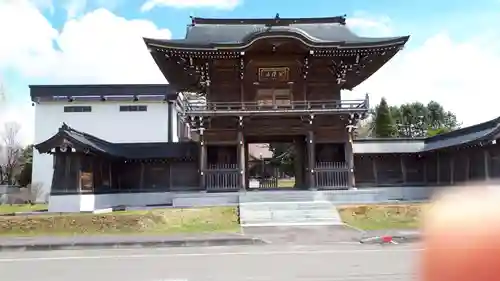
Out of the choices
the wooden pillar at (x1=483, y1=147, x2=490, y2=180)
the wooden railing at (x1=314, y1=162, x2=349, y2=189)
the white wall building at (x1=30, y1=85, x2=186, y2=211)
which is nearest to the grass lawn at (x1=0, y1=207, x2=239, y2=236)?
the wooden railing at (x1=314, y1=162, x2=349, y2=189)

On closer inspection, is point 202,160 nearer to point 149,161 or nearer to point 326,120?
point 149,161

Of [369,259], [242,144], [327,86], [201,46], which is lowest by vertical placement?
[369,259]

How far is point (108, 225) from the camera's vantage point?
20000 millimetres

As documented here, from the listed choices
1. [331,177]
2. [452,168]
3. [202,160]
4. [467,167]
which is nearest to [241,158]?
[202,160]

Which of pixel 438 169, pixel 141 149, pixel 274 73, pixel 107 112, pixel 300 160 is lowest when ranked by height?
pixel 438 169

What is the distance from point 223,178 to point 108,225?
28.4 feet

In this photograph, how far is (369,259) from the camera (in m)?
12.2

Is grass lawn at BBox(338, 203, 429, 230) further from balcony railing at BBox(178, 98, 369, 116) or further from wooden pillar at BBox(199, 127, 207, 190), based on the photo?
wooden pillar at BBox(199, 127, 207, 190)

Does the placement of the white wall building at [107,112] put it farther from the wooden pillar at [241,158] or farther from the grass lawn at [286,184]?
the wooden pillar at [241,158]

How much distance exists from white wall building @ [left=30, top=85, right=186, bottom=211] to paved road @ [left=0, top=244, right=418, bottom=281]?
28689 millimetres

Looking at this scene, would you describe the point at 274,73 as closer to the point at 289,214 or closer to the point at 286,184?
the point at 289,214

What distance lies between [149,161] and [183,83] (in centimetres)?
638

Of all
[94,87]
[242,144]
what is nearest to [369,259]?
[242,144]

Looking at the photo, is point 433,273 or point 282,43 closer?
point 433,273
